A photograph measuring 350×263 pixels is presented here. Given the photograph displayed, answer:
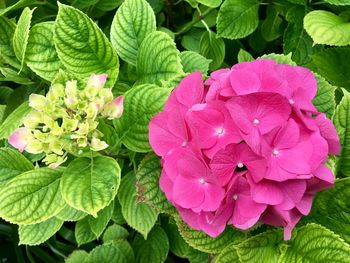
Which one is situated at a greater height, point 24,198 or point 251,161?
point 251,161

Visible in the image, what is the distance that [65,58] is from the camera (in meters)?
1.04

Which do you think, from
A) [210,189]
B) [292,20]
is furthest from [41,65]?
[292,20]

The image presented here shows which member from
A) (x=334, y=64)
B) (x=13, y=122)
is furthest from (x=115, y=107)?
(x=334, y=64)

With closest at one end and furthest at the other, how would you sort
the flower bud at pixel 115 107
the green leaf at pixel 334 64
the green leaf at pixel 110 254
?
the flower bud at pixel 115 107 → the green leaf at pixel 334 64 → the green leaf at pixel 110 254

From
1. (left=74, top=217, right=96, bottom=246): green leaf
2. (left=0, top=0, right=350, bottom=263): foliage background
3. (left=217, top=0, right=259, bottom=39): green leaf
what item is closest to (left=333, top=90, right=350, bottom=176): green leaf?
(left=0, top=0, right=350, bottom=263): foliage background

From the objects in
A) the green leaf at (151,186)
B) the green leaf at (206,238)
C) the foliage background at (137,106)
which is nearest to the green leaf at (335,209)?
the foliage background at (137,106)

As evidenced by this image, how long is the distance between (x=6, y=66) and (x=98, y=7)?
1.12 feet

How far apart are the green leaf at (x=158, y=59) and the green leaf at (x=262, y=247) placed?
0.34 m

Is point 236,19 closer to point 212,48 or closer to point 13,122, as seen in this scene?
point 212,48

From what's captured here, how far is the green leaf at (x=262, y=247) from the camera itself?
3.17 feet

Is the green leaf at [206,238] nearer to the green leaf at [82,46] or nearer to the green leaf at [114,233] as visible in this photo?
the green leaf at [82,46]

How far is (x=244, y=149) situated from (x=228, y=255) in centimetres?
27

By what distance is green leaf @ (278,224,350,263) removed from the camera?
0.87 metres

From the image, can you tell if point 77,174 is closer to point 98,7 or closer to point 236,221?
point 236,221
